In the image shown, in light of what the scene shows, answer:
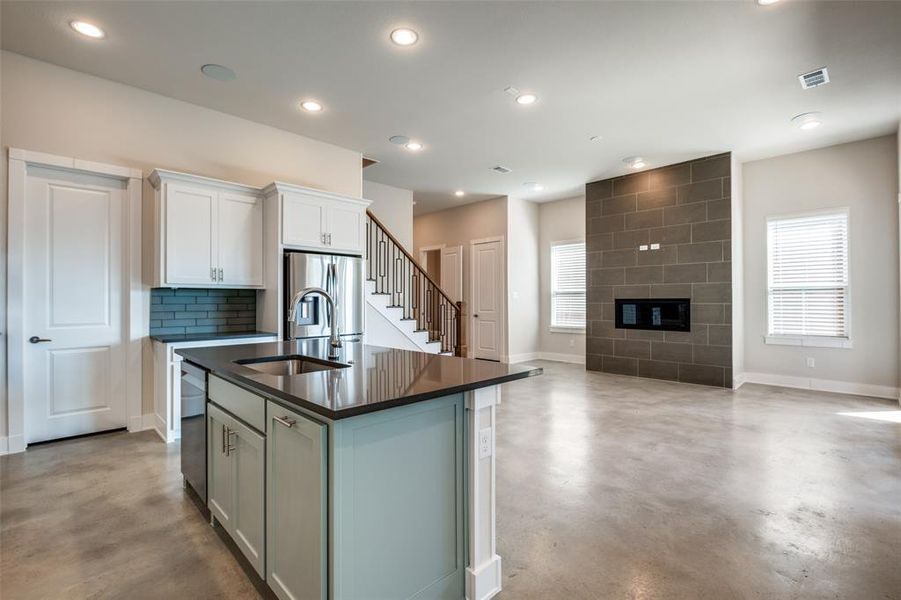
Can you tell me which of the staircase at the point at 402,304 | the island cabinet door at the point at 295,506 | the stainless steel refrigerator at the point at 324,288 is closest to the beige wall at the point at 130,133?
the stainless steel refrigerator at the point at 324,288

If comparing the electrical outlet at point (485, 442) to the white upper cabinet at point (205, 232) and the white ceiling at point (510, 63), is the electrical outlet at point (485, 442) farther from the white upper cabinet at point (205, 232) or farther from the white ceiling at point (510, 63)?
the white upper cabinet at point (205, 232)

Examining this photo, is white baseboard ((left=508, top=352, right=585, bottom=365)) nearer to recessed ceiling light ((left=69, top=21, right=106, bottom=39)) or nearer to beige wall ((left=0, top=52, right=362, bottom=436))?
beige wall ((left=0, top=52, right=362, bottom=436))

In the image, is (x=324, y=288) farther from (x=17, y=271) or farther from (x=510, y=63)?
(x=510, y=63)

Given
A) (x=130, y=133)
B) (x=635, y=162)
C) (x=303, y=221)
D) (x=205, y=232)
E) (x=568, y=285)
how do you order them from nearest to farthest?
(x=130, y=133) < (x=205, y=232) < (x=303, y=221) < (x=635, y=162) < (x=568, y=285)

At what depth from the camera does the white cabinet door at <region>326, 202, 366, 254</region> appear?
4.78 m

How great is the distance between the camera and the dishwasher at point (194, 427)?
229 centimetres

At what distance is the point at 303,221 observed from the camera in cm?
451

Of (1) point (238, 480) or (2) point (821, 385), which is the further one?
(2) point (821, 385)

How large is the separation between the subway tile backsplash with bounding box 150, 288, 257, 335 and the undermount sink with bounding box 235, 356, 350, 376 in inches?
96.6

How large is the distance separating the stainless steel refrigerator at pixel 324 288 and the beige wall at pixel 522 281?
12.9 feet

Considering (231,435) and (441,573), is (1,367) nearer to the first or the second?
(231,435)

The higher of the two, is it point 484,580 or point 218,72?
point 218,72

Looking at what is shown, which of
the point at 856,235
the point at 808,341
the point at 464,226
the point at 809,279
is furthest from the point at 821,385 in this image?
the point at 464,226

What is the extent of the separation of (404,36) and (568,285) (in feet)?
20.0
